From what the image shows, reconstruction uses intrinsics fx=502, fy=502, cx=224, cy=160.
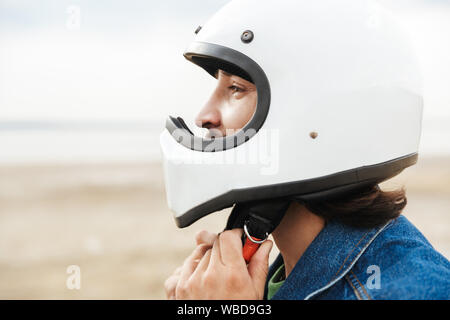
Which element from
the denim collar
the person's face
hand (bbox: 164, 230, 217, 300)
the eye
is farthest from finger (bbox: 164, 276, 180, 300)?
the eye

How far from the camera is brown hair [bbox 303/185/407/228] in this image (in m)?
1.58

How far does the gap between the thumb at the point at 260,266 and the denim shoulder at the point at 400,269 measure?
250 millimetres

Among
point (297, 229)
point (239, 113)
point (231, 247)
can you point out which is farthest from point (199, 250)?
point (239, 113)

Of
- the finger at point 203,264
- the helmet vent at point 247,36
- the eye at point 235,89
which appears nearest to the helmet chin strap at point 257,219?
the finger at point 203,264

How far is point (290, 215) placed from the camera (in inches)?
66.6

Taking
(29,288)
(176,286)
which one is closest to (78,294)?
(29,288)

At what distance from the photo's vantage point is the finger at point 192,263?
1593 mm

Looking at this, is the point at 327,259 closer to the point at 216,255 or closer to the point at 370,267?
the point at 370,267

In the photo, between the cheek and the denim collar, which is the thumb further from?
the cheek

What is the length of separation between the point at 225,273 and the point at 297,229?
317mm

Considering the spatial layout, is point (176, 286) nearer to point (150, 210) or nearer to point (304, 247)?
point (304, 247)

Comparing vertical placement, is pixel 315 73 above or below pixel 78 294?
above

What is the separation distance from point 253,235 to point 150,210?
23.9 ft

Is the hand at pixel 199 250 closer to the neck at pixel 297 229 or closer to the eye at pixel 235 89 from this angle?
the neck at pixel 297 229
